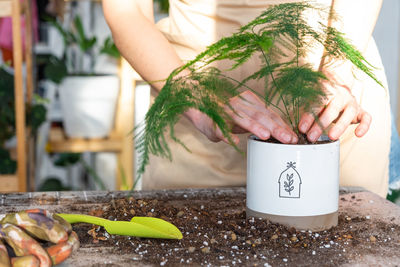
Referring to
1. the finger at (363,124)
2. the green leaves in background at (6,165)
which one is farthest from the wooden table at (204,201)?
the green leaves in background at (6,165)

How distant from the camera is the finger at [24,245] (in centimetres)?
64

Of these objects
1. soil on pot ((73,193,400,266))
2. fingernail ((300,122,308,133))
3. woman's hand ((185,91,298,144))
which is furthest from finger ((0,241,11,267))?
fingernail ((300,122,308,133))

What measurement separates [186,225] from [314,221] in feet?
0.56

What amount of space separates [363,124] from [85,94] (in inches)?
57.6

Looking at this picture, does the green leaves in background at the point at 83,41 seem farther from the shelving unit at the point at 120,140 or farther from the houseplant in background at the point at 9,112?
the houseplant in background at the point at 9,112

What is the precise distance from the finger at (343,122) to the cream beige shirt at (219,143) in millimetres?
260

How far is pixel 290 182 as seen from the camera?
2.51ft

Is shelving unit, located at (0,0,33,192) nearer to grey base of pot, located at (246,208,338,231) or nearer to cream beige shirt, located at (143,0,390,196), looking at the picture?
cream beige shirt, located at (143,0,390,196)

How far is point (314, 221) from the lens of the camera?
0.79 metres

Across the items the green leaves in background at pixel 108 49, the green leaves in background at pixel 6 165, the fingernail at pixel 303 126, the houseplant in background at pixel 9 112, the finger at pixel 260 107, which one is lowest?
the green leaves in background at pixel 6 165

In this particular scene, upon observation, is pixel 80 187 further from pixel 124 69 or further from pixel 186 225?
pixel 186 225

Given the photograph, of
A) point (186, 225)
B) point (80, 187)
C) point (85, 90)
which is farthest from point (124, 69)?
point (186, 225)

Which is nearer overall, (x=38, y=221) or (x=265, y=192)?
(x=38, y=221)

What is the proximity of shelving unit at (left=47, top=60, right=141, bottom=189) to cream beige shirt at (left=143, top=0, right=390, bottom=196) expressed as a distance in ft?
3.66
